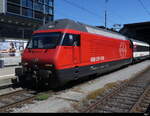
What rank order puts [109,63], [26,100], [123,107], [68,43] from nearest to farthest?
[123,107] < [26,100] < [68,43] < [109,63]

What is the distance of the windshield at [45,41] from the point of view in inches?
334

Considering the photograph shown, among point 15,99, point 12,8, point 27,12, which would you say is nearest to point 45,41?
point 15,99

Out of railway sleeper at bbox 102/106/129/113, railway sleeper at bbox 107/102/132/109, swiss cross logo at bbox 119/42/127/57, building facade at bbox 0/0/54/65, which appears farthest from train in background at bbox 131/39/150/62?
railway sleeper at bbox 102/106/129/113

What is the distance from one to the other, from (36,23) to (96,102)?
2731 cm

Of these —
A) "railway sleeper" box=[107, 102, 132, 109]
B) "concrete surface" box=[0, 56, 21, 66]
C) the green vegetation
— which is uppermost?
"concrete surface" box=[0, 56, 21, 66]

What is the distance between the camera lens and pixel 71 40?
8.84m

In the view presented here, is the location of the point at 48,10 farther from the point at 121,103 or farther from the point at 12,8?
the point at 121,103

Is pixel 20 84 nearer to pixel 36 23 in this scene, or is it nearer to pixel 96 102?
pixel 96 102

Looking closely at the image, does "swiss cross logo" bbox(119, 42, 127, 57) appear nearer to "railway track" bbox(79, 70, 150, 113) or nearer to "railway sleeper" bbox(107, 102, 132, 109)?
"railway track" bbox(79, 70, 150, 113)

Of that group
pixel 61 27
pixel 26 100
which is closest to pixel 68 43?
pixel 61 27

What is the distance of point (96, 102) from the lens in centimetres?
696

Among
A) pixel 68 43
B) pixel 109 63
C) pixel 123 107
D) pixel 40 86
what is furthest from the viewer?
pixel 109 63

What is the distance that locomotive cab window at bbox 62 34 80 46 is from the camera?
858cm

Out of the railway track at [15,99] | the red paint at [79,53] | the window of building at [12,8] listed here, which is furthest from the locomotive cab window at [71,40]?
the window of building at [12,8]
